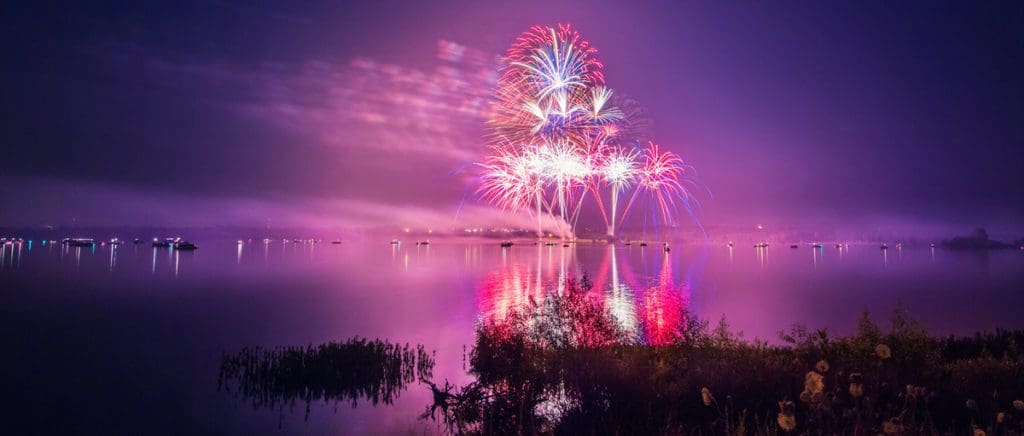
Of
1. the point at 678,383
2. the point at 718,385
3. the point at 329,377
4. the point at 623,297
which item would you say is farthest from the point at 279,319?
the point at 718,385

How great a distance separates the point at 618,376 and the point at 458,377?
11.2 meters

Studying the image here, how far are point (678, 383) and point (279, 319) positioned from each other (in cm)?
3697

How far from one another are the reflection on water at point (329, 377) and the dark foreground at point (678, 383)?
5 centimetres

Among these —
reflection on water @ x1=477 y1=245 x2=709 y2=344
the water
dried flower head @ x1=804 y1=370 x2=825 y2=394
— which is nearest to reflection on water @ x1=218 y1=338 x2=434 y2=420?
the water

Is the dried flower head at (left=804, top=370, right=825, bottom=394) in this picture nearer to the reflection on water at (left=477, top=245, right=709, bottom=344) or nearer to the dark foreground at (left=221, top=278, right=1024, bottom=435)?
the dark foreground at (left=221, top=278, right=1024, bottom=435)

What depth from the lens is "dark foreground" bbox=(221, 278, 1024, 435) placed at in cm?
922

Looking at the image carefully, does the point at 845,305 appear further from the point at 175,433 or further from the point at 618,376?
the point at 175,433

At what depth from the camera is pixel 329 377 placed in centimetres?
2062

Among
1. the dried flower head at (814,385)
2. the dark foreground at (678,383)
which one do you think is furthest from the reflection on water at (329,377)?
the dried flower head at (814,385)

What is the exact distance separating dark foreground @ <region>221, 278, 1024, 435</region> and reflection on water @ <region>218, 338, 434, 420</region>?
0.05 meters

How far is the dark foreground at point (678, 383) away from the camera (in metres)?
9.22

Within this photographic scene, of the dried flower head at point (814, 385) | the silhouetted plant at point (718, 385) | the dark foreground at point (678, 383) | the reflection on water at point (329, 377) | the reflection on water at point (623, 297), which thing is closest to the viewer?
the dried flower head at point (814, 385)

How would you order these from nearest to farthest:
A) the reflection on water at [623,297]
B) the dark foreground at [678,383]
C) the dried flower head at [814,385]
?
1. the dried flower head at [814,385]
2. the dark foreground at [678,383]
3. the reflection on water at [623,297]

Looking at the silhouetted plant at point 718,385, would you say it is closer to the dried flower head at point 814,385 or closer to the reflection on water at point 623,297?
the dried flower head at point 814,385
